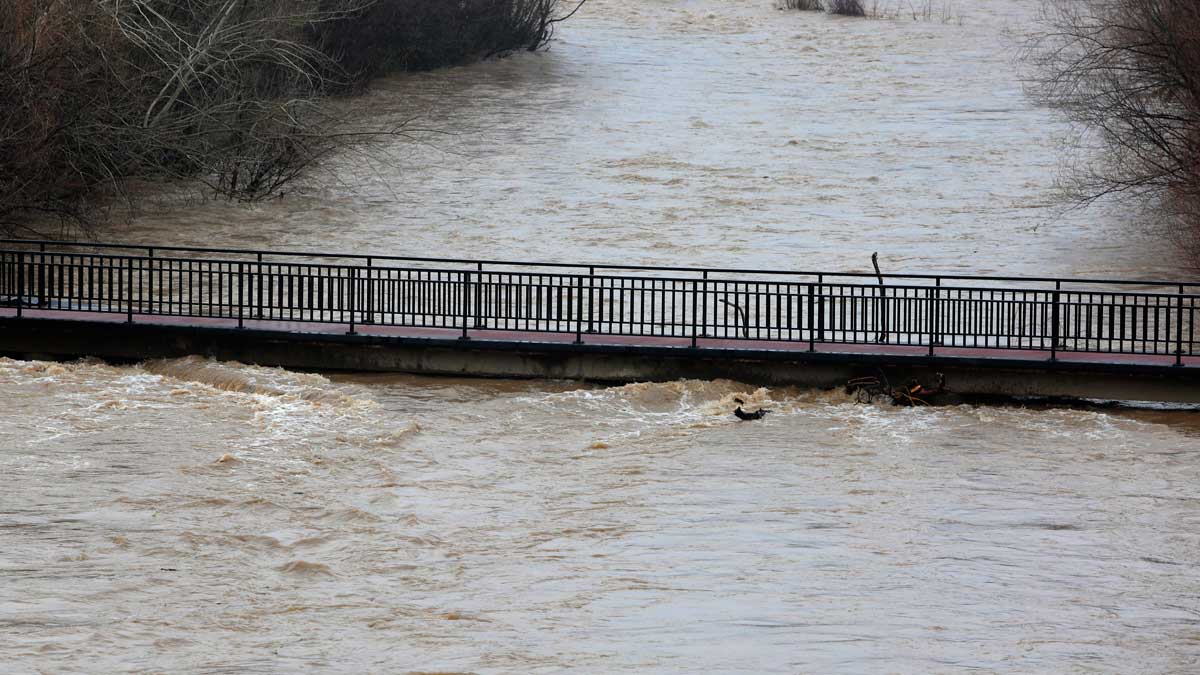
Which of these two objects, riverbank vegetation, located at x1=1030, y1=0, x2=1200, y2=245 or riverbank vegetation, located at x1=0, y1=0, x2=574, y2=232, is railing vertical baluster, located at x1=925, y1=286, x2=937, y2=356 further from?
riverbank vegetation, located at x1=0, y1=0, x2=574, y2=232

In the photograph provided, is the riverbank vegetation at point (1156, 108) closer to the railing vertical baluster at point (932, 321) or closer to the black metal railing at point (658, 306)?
the black metal railing at point (658, 306)

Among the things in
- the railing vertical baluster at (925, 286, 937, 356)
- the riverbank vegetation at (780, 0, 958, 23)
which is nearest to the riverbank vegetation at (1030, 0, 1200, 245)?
the railing vertical baluster at (925, 286, 937, 356)

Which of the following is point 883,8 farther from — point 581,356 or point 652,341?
point 581,356

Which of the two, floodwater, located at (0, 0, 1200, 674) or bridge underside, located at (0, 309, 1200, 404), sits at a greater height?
bridge underside, located at (0, 309, 1200, 404)

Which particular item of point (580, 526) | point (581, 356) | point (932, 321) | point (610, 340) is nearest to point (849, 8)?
point (932, 321)

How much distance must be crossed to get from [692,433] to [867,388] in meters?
2.91

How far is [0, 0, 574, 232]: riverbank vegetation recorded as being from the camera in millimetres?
33656

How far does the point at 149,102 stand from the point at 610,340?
18.8 m

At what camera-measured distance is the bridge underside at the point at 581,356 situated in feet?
76.1

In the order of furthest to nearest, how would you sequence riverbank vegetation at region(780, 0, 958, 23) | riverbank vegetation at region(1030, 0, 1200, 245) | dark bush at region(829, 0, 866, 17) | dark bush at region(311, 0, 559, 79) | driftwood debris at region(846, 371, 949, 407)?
dark bush at region(829, 0, 866, 17) < riverbank vegetation at region(780, 0, 958, 23) < dark bush at region(311, 0, 559, 79) < riverbank vegetation at region(1030, 0, 1200, 245) < driftwood debris at region(846, 371, 949, 407)

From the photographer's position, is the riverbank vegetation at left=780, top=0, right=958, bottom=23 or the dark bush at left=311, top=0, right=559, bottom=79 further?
the riverbank vegetation at left=780, top=0, right=958, bottom=23

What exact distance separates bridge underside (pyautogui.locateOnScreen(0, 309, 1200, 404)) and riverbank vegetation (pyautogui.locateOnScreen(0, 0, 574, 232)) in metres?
8.41

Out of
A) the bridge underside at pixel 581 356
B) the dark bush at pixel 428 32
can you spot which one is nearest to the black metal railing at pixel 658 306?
the bridge underside at pixel 581 356

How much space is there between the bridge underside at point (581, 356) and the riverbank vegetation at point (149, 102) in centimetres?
841
